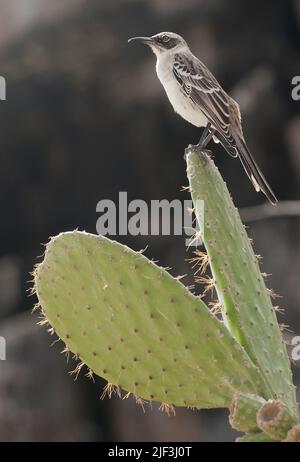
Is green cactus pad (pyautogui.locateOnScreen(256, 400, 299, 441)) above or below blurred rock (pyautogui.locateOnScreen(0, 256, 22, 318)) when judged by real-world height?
below

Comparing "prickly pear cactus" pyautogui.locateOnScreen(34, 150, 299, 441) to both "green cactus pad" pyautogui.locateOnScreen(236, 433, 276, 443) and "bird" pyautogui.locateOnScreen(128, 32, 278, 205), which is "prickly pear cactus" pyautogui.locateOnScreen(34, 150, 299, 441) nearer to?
"green cactus pad" pyautogui.locateOnScreen(236, 433, 276, 443)

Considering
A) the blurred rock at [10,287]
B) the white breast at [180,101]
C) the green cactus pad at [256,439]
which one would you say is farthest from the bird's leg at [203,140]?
the blurred rock at [10,287]

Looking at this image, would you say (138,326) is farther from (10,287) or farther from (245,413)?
(10,287)

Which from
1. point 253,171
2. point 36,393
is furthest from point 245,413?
point 36,393

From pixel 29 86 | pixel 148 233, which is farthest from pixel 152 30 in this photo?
pixel 148 233

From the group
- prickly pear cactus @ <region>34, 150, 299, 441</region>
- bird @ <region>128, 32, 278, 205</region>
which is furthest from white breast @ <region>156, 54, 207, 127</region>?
prickly pear cactus @ <region>34, 150, 299, 441</region>

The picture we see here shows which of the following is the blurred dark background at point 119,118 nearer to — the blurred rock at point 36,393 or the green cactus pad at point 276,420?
the blurred rock at point 36,393

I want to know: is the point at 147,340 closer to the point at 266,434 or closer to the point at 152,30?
the point at 266,434
